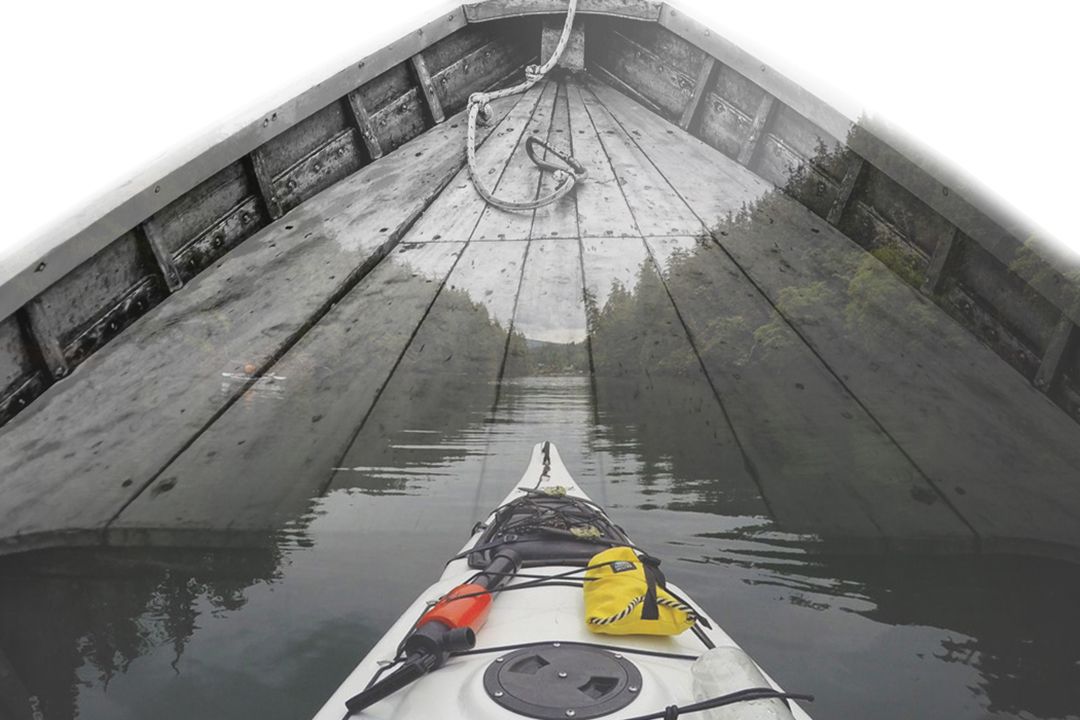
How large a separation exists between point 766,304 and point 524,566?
36.4 inches

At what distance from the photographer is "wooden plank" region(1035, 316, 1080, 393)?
1.59m

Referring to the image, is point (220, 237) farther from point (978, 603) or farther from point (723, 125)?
point (978, 603)

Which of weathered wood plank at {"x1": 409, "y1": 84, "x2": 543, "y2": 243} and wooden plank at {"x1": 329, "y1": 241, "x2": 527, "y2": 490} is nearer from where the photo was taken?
wooden plank at {"x1": 329, "y1": 241, "x2": 527, "y2": 490}

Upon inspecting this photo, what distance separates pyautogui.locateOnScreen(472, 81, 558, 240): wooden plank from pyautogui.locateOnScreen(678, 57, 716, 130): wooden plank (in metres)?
0.51

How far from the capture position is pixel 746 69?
8.41ft

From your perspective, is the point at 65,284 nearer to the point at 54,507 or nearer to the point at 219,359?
the point at 219,359

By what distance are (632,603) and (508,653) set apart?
20 cm

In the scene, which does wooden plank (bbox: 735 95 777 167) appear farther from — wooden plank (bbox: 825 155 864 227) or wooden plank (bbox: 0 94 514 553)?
wooden plank (bbox: 0 94 514 553)

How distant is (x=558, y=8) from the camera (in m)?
2.80

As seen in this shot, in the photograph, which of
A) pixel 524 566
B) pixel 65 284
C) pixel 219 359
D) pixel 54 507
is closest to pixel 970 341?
pixel 524 566

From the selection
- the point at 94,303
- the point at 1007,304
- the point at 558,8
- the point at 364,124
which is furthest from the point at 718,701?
the point at 558,8

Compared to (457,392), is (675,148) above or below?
above

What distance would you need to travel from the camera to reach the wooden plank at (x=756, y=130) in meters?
2.49

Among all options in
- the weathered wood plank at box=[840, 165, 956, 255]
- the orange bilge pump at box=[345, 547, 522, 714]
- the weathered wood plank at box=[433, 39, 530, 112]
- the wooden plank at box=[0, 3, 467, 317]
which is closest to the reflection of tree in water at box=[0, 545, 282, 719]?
the orange bilge pump at box=[345, 547, 522, 714]
